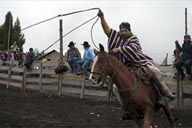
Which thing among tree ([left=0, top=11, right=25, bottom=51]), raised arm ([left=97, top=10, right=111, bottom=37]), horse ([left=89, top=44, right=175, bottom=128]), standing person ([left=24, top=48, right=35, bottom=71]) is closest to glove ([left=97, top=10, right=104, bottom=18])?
raised arm ([left=97, top=10, right=111, bottom=37])

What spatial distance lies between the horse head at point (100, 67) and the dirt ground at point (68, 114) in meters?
3.20

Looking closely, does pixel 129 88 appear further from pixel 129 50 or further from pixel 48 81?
pixel 48 81

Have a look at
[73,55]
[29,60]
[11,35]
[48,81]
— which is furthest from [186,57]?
[11,35]

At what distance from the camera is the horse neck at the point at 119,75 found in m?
7.65

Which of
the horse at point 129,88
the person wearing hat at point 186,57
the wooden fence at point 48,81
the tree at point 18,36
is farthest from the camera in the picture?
the tree at point 18,36

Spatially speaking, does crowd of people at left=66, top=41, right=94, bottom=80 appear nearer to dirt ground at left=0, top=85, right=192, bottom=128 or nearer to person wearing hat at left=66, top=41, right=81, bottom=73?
person wearing hat at left=66, top=41, right=81, bottom=73

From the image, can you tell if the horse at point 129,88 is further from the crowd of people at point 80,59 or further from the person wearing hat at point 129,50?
the crowd of people at point 80,59

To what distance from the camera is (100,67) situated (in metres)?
7.37

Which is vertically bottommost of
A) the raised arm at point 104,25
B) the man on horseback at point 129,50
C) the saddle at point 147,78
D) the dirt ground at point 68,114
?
the dirt ground at point 68,114

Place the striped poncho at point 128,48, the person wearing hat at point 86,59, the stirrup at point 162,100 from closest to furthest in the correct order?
the striped poncho at point 128,48 → the stirrup at point 162,100 → the person wearing hat at point 86,59

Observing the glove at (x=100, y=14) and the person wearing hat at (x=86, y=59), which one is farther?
the person wearing hat at (x=86, y=59)

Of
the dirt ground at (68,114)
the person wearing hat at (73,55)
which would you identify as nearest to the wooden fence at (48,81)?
the person wearing hat at (73,55)

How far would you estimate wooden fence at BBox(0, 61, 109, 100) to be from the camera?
1698cm

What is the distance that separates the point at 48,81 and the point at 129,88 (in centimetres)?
1197
